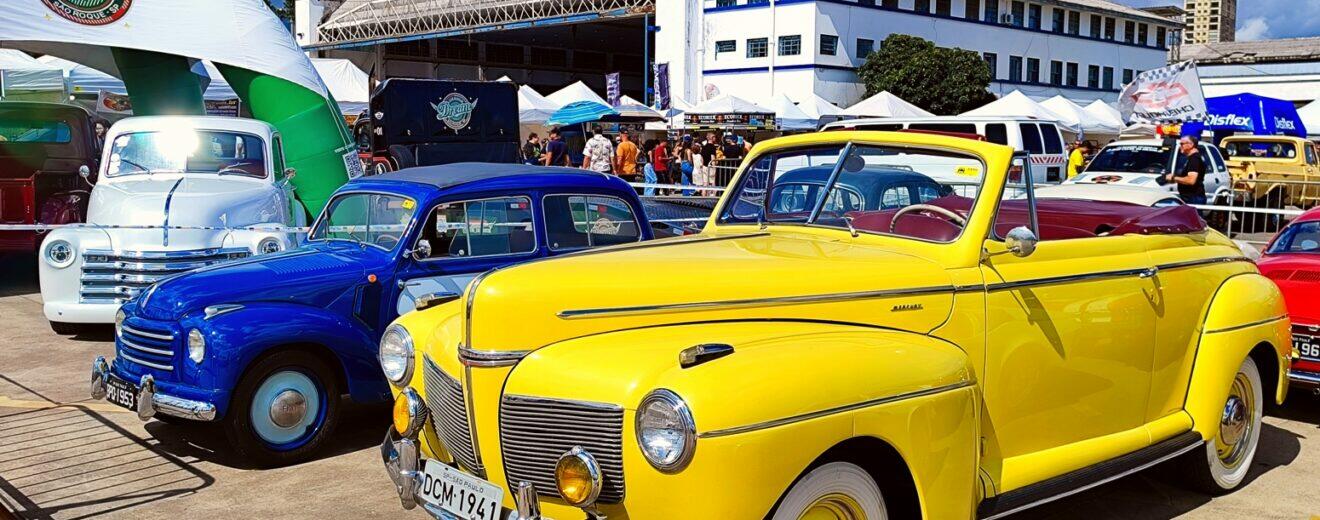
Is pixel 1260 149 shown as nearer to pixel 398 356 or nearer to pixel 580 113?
pixel 580 113

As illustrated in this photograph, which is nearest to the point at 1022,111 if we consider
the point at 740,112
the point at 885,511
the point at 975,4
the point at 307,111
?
the point at 740,112

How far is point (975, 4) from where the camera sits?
47.3 meters

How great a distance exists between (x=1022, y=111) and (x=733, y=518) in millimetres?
25678

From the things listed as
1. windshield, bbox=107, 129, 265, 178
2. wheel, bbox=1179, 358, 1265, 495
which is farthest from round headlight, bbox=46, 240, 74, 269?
wheel, bbox=1179, 358, 1265, 495

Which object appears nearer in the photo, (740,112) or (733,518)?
(733,518)

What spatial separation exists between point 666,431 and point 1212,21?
22192 cm

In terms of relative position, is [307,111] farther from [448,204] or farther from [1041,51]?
[1041,51]

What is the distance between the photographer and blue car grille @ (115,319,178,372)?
607cm

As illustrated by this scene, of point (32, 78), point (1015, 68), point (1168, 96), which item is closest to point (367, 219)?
point (1168, 96)

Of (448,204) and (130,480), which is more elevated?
(448,204)

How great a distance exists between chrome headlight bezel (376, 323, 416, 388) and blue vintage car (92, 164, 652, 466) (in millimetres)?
383

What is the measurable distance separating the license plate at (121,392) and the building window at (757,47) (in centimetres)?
3750

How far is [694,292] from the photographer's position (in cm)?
390

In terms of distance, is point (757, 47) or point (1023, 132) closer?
point (1023, 132)
